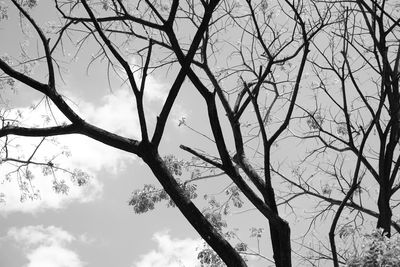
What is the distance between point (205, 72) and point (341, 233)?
3053 millimetres

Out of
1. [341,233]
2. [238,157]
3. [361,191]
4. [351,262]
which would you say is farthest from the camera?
[361,191]

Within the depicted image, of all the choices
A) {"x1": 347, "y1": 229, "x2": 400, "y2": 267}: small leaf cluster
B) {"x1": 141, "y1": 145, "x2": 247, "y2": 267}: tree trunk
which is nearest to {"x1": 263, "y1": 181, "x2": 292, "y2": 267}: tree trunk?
{"x1": 141, "y1": 145, "x2": 247, "y2": 267}: tree trunk

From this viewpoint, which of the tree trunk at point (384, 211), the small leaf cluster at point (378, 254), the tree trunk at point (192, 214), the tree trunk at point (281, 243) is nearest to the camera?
the small leaf cluster at point (378, 254)

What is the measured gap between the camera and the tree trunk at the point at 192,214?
4.86 m

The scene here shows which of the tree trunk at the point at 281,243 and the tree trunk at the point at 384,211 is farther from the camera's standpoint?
the tree trunk at the point at 384,211

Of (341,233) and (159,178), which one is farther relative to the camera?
(341,233)

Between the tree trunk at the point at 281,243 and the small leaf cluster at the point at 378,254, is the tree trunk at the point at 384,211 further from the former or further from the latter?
the small leaf cluster at the point at 378,254

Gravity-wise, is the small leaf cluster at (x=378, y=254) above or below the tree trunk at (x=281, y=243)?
below

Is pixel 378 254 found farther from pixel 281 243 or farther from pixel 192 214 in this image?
pixel 192 214

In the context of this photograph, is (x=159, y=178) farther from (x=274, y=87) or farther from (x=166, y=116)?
(x=274, y=87)

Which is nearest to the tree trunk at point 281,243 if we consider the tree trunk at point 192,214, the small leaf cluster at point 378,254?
the tree trunk at point 192,214

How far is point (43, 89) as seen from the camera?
5.50 meters

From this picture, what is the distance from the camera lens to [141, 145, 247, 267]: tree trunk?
16.0 ft

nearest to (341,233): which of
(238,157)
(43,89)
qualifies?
(238,157)
